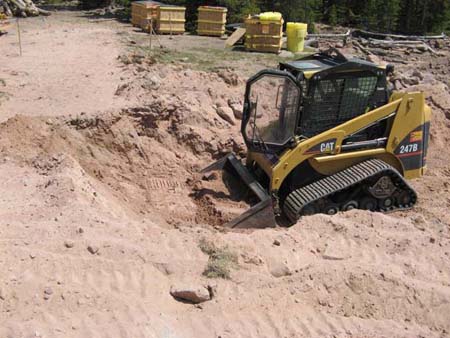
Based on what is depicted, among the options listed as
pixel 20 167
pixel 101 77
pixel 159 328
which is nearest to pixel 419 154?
pixel 159 328

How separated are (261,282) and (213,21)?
15104mm

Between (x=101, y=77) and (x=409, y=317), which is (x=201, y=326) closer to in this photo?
(x=409, y=317)

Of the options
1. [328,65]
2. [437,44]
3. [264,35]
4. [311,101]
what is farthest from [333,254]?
[437,44]

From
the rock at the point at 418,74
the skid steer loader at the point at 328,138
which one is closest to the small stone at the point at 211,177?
the skid steer loader at the point at 328,138

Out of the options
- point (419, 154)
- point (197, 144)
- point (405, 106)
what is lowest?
point (197, 144)

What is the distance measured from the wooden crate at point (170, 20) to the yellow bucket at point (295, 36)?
4.24 meters

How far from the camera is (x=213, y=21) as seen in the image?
63.6 feet

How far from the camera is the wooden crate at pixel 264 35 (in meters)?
16.7

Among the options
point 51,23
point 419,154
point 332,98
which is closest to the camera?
point 332,98

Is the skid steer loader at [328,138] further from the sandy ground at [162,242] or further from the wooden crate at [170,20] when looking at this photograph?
the wooden crate at [170,20]

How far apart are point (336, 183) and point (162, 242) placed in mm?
2842

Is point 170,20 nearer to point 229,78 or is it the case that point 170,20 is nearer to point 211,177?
point 229,78

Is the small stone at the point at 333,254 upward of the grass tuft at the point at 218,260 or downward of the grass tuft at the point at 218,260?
downward

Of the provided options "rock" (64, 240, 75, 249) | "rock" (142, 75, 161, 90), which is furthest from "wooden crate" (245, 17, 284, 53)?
"rock" (64, 240, 75, 249)
